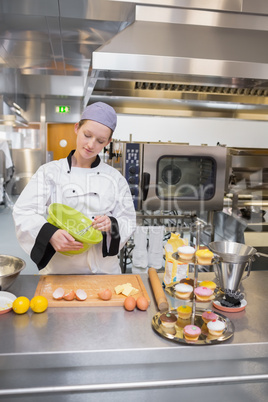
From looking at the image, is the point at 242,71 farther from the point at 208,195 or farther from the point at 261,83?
the point at 208,195

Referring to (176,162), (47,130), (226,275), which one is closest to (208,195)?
(176,162)

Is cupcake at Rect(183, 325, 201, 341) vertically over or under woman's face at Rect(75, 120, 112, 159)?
under

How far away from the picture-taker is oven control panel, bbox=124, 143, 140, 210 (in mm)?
2846

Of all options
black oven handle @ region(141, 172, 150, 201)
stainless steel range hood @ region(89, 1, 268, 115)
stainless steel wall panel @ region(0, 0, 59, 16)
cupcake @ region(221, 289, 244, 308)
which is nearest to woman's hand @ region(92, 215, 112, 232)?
cupcake @ region(221, 289, 244, 308)

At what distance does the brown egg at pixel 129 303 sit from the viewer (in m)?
1.30

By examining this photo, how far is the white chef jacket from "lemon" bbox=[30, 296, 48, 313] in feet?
1.31

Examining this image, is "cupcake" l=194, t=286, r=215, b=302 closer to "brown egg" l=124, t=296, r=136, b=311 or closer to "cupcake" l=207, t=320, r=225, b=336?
"cupcake" l=207, t=320, r=225, b=336

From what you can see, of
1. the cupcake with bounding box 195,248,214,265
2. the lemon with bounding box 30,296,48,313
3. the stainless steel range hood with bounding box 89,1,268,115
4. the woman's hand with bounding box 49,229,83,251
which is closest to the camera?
the cupcake with bounding box 195,248,214,265

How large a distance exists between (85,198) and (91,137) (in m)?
0.32

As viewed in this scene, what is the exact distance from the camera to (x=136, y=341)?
3.63 feet

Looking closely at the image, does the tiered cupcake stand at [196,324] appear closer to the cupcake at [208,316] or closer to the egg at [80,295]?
the cupcake at [208,316]

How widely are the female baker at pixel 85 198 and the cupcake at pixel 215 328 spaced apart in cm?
59

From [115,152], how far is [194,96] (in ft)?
2.81

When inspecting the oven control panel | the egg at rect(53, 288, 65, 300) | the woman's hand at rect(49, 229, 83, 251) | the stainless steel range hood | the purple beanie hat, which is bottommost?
the egg at rect(53, 288, 65, 300)
